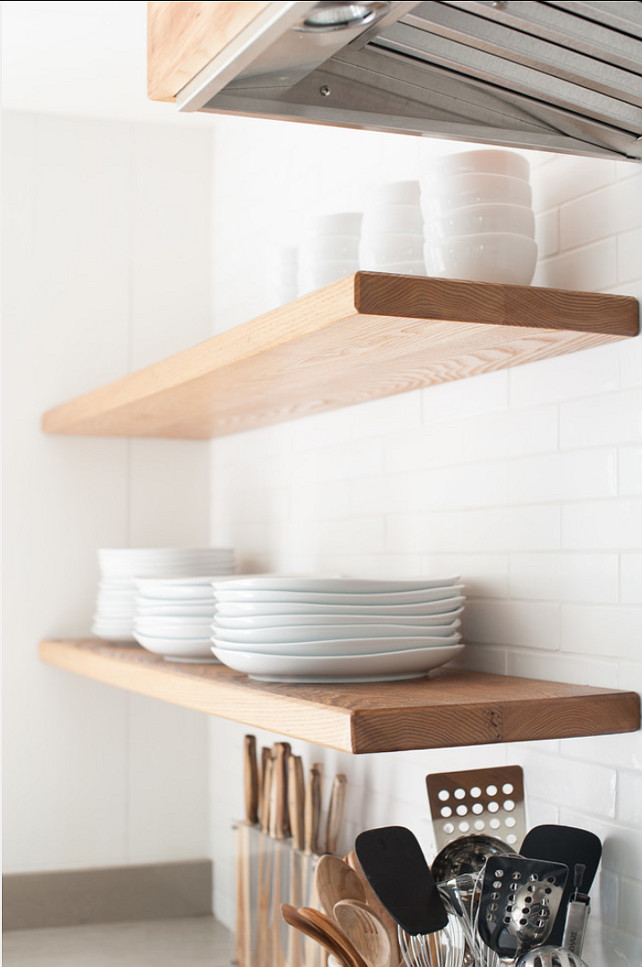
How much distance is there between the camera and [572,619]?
1271mm

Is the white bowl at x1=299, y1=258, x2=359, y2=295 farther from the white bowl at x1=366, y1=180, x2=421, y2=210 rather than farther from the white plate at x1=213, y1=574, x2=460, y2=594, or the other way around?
the white plate at x1=213, y1=574, x2=460, y2=594

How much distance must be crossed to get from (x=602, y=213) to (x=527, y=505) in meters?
0.35

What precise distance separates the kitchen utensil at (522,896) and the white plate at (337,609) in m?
0.30

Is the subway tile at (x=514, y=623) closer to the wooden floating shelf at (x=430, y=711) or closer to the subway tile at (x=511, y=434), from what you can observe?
the wooden floating shelf at (x=430, y=711)

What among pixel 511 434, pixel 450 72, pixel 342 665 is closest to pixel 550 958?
pixel 342 665

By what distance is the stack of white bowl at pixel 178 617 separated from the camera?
1620 mm

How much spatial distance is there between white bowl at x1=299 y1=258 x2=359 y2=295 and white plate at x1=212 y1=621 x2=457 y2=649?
0.44 metres

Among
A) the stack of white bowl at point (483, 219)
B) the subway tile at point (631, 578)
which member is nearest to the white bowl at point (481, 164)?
the stack of white bowl at point (483, 219)

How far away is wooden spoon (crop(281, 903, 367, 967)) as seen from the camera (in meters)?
1.18

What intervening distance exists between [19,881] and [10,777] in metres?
0.20

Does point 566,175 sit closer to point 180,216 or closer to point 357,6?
point 357,6

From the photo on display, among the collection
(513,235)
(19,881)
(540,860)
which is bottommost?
(19,881)

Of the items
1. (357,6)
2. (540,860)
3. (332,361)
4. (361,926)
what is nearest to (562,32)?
(357,6)

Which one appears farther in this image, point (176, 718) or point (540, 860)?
point (176, 718)
